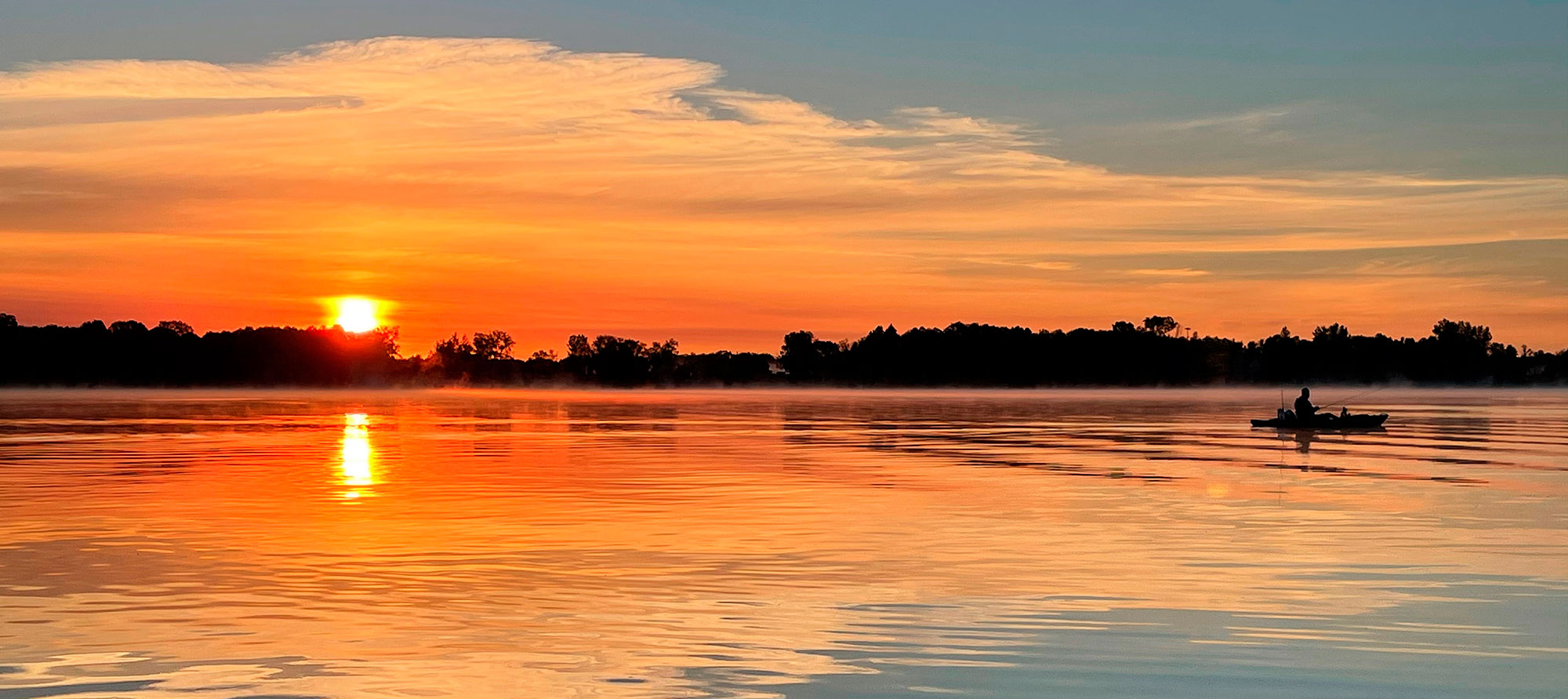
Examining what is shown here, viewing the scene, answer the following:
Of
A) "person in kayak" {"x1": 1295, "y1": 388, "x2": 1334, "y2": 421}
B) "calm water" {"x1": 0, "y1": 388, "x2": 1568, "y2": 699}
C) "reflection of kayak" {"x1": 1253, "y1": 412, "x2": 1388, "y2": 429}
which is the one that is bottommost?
"calm water" {"x1": 0, "y1": 388, "x2": 1568, "y2": 699}

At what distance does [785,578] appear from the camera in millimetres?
21094

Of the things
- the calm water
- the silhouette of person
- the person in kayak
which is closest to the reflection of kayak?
→ the person in kayak

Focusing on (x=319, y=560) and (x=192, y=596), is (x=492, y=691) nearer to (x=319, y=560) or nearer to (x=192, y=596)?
(x=192, y=596)

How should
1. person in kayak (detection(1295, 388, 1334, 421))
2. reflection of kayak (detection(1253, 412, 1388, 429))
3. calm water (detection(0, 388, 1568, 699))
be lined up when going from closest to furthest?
calm water (detection(0, 388, 1568, 699)) → reflection of kayak (detection(1253, 412, 1388, 429)) → person in kayak (detection(1295, 388, 1334, 421))

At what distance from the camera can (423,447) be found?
58156mm

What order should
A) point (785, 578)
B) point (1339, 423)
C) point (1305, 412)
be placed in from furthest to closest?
point (1305, 412) → point (1339, 423) → point (785, 578)

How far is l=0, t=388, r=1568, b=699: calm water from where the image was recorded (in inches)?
589

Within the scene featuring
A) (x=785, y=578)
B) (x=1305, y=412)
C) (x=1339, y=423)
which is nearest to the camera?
(x=785, y=578)

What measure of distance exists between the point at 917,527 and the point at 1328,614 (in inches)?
405

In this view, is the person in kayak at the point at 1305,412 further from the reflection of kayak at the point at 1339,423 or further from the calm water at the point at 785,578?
the calm water at the point at 785,578

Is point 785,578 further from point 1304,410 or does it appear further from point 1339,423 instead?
point 1304,410

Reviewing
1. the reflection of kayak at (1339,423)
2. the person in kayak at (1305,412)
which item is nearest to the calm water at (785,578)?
the reflection of kayak at (1339,423)

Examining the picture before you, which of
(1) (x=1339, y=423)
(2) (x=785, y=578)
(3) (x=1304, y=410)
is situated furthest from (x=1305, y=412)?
(2) (x=785, y=578)

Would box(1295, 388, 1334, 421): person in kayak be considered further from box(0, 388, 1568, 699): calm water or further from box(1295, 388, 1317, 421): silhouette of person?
box(0, 388, 1568, 699): calm water
